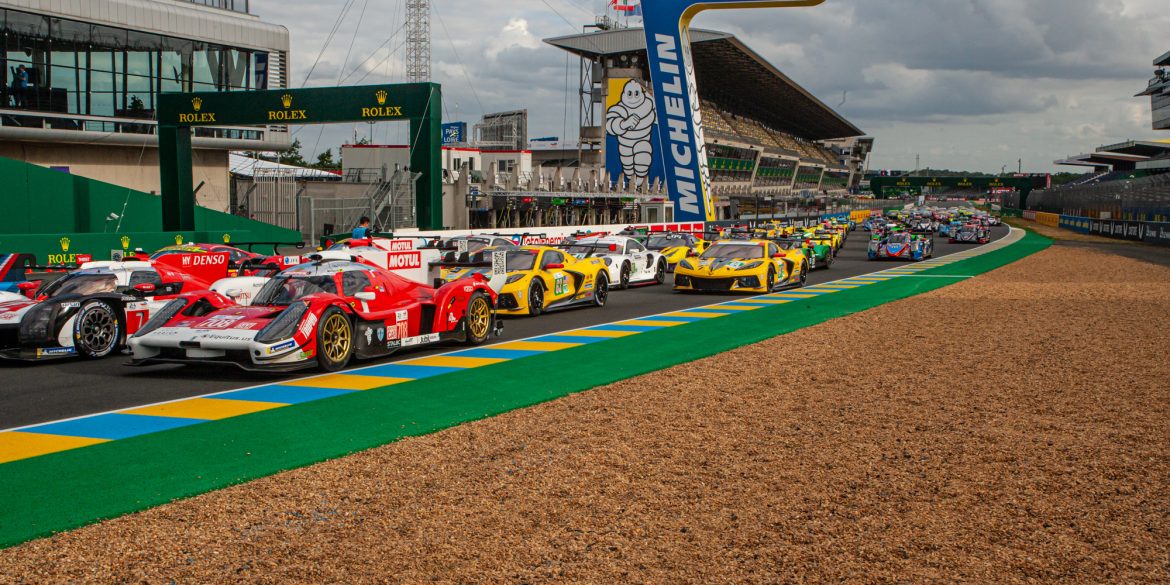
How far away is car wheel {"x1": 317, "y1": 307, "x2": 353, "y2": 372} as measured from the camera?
1117 cm

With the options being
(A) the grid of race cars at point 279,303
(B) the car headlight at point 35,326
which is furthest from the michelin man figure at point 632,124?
(B) the car headlight at point 35,326

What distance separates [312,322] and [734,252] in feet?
44.0

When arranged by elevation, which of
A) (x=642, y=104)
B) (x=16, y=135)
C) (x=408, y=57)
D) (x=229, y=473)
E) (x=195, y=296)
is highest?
(x=408, y=57)

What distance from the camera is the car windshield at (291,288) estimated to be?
1147 centimetres

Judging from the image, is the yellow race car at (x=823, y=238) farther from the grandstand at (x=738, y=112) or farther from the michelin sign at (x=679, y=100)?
the grandstand at (x=738, y=112)

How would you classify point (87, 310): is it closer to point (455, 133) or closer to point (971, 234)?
point (971, 234)

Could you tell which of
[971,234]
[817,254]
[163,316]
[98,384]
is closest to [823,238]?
[817,254]

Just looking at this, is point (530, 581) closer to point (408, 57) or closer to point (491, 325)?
point (491, 325)

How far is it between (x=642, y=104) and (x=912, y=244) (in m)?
44.7

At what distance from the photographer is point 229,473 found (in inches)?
276

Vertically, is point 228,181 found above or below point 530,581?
above

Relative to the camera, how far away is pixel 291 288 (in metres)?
11.6

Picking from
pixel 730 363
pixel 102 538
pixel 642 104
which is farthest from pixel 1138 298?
pixel 642 104

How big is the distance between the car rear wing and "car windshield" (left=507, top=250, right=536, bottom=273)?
0.39ft
